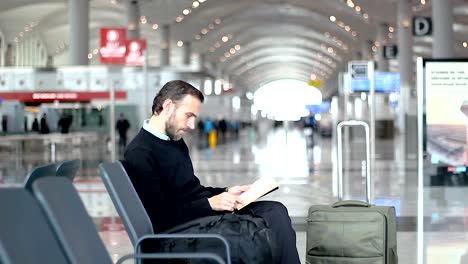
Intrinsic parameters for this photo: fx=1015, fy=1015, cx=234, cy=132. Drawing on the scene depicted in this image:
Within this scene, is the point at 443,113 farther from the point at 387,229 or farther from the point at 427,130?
the point at 387,229

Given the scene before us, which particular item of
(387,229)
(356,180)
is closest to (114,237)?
(387,229)

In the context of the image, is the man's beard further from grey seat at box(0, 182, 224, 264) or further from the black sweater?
grey seat at box(0, 182, 224, 264)

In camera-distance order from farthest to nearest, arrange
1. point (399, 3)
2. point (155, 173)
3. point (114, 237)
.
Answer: point (399, 3) < point (114, 237) < point (155, 173)

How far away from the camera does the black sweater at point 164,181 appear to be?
5.39 meters

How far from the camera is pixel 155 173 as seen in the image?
5.39 metres

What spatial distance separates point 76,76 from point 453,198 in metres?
24.0

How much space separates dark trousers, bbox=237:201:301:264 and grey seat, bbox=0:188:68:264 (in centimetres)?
169

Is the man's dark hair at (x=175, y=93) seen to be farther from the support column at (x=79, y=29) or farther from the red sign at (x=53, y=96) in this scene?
the support column at (x=79, y=29)

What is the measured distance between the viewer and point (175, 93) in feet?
18.3

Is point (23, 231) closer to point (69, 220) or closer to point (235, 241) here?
point (69, 220)

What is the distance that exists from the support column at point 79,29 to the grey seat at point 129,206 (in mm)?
33638

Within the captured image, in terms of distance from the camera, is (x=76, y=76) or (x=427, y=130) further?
(x=76, y=76)

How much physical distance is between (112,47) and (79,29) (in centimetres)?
163

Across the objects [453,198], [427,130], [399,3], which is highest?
[399,3]
